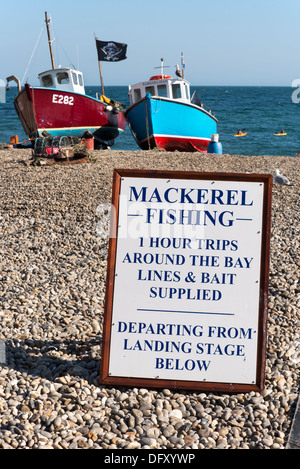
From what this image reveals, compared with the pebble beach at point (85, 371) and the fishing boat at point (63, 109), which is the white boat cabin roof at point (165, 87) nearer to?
the fishing boat at point (63, 109)

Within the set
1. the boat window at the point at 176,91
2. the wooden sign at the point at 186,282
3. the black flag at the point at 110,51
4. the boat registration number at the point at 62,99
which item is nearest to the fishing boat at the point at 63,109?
the boat registration number at the point at 62,99

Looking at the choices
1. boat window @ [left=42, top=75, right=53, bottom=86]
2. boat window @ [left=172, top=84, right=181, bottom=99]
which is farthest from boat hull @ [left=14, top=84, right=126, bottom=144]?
boat window @ [left=172, top=84, right=181, bottom=99]

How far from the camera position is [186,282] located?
3.29 metres

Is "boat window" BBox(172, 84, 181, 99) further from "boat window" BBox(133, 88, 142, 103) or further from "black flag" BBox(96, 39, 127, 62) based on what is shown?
"black flag" BBox(96, 39, 127, 62)

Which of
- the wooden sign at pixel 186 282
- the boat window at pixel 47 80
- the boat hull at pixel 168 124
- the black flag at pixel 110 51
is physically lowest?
the wooden sign at pixel 186 282

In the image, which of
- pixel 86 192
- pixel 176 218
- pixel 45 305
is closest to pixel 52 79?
pixel 86 192

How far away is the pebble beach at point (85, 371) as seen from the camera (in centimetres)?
292

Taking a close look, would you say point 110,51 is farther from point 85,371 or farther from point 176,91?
point 85,371

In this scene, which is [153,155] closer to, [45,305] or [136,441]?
[45,305]

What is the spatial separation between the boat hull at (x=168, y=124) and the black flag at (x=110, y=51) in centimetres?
349

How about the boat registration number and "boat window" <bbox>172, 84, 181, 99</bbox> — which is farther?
"boat window" <bbox>172, 84, 181, 99</bbox>

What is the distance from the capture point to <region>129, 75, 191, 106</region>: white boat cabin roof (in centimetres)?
1889

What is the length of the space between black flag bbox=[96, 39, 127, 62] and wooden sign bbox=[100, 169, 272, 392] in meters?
18.9

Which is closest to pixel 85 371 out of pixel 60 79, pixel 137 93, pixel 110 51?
pixel 137 93
